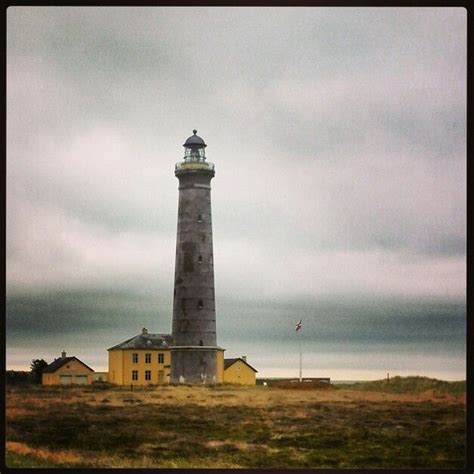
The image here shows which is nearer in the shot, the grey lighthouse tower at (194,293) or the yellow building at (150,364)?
the yellow building at (150,364)

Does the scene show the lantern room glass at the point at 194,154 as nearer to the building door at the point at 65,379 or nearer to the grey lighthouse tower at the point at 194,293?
the grey lighthouse tower at the point at 194,293

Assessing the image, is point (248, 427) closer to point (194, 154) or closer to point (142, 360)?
point (142, 360)

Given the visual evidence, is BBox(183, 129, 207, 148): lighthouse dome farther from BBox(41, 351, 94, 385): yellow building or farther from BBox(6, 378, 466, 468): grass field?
BBox(6, 378, 466, 468): grass field

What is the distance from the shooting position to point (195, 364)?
24344mm

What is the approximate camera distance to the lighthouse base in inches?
939

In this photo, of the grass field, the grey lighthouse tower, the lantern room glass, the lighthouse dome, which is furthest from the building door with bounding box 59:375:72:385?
the lighthouse dome

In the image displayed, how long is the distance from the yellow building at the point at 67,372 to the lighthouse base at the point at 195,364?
11.5 feet

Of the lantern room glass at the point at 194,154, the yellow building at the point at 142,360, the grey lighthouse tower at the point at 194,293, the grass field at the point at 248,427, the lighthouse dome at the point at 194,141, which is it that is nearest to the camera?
the grass field at the point at 248,427

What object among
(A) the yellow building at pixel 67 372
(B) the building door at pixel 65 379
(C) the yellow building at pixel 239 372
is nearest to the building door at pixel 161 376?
(C) the yellow building at pixel 239 372

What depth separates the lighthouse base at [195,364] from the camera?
939 inches

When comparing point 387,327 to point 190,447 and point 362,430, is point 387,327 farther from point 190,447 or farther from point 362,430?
point 190,447

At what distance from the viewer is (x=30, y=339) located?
19.3 meters

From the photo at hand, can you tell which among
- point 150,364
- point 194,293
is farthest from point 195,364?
point 150,364

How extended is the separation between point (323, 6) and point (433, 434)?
6.88 meters
